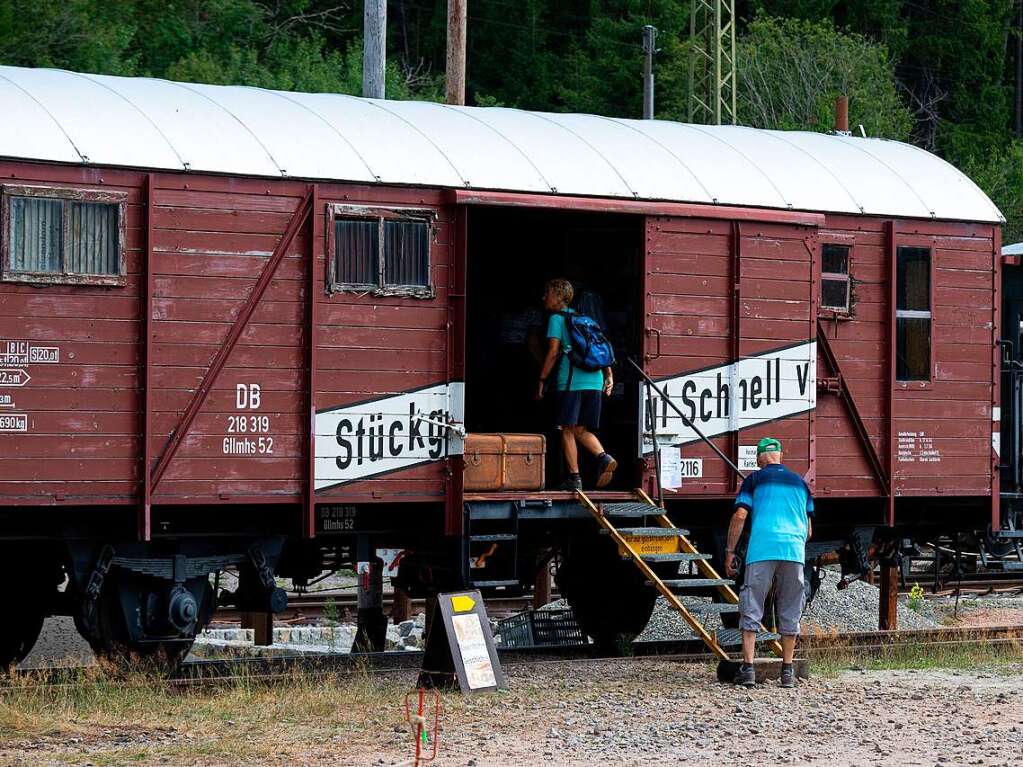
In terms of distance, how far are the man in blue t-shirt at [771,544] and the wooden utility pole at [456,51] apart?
25.0ft

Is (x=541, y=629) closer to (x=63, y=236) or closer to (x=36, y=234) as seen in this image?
(x=63, y=236)

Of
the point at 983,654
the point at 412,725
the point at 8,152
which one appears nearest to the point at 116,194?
the point at 8,152

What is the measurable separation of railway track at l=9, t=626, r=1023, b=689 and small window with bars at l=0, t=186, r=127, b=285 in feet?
8.71

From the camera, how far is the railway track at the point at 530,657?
1151 cm

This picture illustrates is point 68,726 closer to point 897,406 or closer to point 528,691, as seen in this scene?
point 528,691

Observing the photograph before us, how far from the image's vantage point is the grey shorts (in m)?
11.9

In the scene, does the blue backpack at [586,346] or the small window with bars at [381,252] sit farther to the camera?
the blue backpack at [586,346]

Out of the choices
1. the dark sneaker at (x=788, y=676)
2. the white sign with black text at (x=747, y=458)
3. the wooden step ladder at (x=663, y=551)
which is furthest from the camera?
the white sign with black text at (x=747, y=458)

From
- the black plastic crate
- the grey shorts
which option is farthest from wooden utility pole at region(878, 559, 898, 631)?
the grey shorts

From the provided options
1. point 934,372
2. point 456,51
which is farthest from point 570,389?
point 456,51

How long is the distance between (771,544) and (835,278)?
3001 millimetres

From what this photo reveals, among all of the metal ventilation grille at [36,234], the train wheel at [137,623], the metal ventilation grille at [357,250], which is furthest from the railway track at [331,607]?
the metal ventilation grille at [36,234]

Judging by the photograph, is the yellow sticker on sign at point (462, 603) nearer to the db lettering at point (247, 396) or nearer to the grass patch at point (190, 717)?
the grass patch at point (190, 717)

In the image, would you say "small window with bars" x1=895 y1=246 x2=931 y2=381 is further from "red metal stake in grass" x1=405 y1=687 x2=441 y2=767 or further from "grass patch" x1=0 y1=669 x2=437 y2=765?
"red metal stake in grass" x1=405 y1=687 x2=441 y2=767
